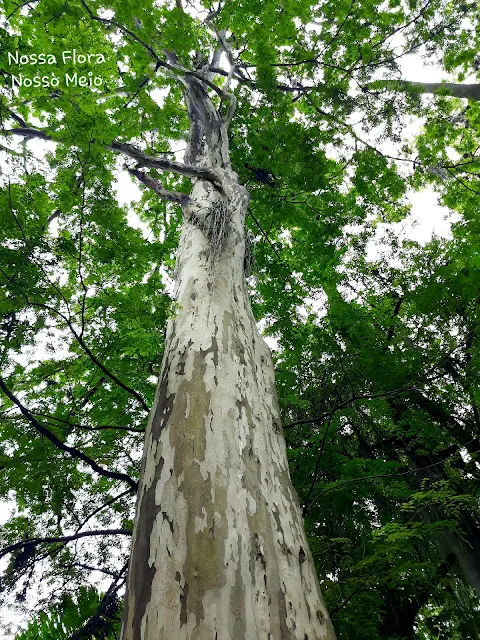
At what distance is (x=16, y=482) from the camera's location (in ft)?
10.7

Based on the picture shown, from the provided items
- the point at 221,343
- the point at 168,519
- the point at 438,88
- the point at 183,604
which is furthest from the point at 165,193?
the point at 438,88

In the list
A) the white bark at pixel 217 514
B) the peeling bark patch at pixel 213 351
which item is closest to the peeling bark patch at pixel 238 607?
the white bark at pixel 217 514

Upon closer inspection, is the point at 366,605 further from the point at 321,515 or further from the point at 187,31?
the point at 187,31

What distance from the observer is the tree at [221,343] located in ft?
4.26

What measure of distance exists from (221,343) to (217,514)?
968 millimetres

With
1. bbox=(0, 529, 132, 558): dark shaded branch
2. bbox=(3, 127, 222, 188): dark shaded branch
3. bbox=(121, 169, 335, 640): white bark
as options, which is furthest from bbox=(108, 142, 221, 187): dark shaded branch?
bbox=(0, 529, 132, 558): dark shaded branch

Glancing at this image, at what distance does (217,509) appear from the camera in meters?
1.26

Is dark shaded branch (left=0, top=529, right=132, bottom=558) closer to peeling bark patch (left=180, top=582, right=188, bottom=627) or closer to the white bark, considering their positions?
the white bark

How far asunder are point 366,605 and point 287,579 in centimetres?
329

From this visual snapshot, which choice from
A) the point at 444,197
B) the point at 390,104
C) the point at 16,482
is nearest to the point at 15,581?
the point at 16,482

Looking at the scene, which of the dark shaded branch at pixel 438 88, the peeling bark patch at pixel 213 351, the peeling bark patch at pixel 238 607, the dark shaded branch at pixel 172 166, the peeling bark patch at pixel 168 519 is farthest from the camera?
the dark shaded branch at pixel 438 88

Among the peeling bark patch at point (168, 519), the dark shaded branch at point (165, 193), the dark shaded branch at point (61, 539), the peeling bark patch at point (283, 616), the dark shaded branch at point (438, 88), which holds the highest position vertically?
the dark shaded branch at point (438, 88)

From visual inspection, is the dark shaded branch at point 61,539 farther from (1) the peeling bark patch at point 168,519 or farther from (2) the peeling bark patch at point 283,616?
(2) the peeling bark patch at point 283,616

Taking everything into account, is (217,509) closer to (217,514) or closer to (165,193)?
(217,514)
